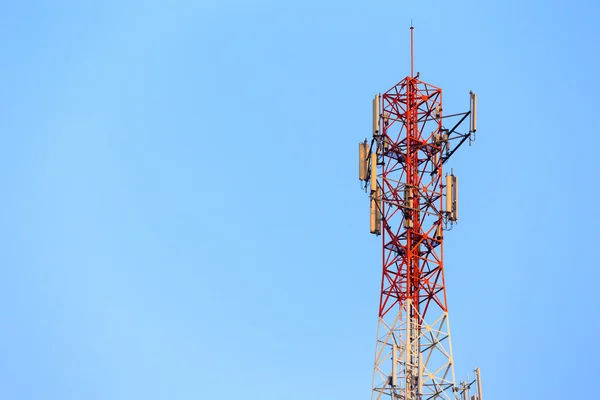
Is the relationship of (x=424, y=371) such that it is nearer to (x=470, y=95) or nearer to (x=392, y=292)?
(x=392, y=292)

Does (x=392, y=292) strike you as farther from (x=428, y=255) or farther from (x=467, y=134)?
(x=467, y=134)

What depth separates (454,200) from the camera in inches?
4267

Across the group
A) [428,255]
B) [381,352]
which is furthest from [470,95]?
[381,352]

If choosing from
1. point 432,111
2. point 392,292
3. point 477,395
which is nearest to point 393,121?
point 432,111

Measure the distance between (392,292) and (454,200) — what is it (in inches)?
278

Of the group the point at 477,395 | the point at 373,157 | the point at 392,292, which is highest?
the point at 373,157

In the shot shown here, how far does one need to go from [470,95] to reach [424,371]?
17474 mm

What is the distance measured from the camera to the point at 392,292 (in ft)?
348

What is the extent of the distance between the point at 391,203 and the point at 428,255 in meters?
3.87

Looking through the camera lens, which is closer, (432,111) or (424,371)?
(424,371)

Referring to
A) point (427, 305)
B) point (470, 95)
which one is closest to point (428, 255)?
point (427, 305)

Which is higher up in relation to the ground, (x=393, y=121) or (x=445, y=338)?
(x=393, y=121)

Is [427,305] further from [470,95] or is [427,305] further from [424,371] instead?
[470,95]

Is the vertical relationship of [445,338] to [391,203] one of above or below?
below
